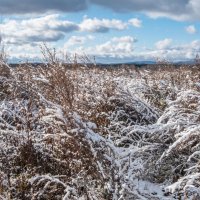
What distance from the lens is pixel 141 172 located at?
5.07m

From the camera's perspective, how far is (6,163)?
5.03m

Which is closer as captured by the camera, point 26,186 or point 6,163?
point 26,186

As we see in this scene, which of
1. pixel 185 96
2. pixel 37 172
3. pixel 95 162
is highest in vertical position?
A: pixel 185 96

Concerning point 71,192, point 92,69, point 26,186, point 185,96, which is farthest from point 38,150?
point 92,69

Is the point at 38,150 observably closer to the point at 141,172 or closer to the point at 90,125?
the point at 90,125

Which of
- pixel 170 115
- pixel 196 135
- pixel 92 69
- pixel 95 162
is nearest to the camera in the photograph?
pixel 95 162

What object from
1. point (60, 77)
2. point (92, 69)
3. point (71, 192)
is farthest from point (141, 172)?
point (92, 69)

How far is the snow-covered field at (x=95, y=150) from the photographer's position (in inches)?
167

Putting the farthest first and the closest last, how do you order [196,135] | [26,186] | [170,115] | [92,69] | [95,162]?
[92,69] < [170,115] < [196,135] < [26,186] < [95,162]

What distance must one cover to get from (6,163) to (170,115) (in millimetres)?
2223

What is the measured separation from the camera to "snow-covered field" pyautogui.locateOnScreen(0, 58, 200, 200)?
4.24 m

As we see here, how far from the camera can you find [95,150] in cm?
433

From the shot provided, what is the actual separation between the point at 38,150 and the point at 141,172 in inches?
47.2

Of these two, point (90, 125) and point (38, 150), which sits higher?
point (90, 125)
